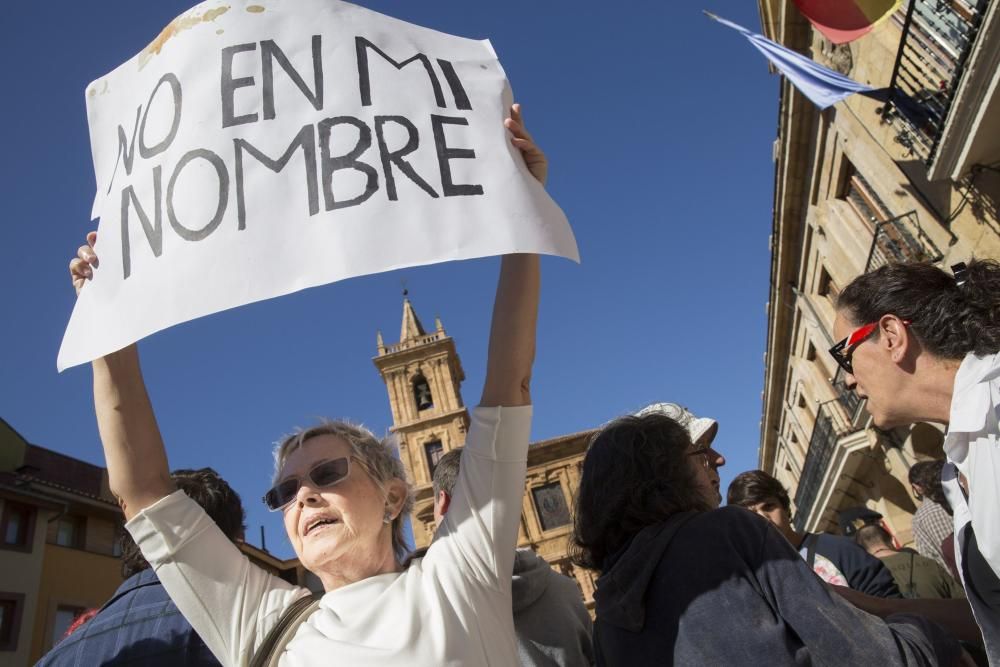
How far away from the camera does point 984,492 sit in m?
1.68

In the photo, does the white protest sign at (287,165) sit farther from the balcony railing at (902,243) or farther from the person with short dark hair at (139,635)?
the balcony railing at (902,243)

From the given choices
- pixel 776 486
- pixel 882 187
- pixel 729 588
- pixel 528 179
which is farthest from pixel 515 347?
pixel 882 187

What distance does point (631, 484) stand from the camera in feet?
6.84

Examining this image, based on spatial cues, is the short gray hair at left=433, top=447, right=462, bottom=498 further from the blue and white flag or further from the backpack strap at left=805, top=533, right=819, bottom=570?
the blue and white flag

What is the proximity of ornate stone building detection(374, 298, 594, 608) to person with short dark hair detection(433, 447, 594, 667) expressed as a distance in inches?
1462

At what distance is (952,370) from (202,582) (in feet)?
7.25

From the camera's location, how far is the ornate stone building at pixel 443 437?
4088 cm

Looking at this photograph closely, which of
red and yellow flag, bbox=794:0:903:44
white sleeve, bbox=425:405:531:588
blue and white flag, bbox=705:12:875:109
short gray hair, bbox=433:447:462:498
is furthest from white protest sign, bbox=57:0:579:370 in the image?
blue and white flag, bbox=705:12:875:109

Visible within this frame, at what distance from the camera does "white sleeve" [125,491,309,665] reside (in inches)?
71.2

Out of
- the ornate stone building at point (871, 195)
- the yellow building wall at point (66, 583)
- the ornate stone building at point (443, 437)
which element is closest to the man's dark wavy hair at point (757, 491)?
the ornate stone building at point (871, 195)

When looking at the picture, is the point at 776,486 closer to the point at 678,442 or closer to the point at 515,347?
the point at 678,442

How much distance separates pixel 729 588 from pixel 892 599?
2.69ft

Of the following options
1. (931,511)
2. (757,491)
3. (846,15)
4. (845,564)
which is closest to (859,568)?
(845,564)

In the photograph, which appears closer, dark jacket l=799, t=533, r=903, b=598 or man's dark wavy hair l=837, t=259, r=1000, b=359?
man's dark wavy hair l=837, t=259, r=1000, b=359
